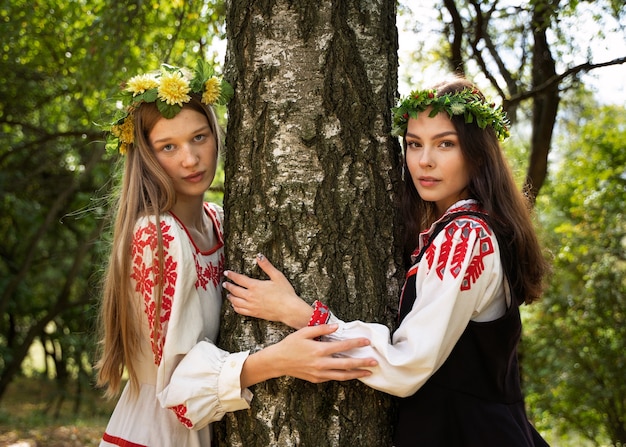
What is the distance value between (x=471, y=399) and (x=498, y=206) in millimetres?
617

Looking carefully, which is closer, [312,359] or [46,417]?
[312,359]


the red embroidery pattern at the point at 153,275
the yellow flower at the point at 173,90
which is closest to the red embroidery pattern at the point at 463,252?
the red embroidery pattern at the point at 153,275

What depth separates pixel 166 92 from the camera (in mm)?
2289

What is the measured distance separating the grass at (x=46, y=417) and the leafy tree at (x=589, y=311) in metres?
5.07

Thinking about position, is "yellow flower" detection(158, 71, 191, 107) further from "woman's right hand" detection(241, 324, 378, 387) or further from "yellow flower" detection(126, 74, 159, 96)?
"woman's right hand" detection(241, 324, 378, 387)

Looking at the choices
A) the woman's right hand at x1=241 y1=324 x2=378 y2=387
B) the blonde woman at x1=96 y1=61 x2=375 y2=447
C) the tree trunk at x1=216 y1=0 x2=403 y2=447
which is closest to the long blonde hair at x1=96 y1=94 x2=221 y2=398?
the blonde woman at x1=96 y1=61 x2=375 y2=447

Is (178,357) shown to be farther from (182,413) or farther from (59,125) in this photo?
(59,125)

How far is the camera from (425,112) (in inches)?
86.0

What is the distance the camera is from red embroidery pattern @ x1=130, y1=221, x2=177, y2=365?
2143mm

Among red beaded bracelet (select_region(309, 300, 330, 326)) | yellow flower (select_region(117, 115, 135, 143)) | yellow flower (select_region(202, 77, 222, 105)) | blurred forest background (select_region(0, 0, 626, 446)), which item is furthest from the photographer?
blurred forest background (select_region(0, 0, 626, 446))

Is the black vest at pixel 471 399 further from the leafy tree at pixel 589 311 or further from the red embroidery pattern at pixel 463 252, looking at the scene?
the leafy tree at pixel 589 311

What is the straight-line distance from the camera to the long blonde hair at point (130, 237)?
2.24 m

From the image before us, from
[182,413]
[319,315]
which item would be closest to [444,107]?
[319,315]

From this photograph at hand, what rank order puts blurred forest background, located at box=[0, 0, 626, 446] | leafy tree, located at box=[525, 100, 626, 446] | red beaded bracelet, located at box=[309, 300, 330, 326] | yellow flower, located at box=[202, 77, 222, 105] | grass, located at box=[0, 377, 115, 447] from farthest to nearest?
leafy tree, located at box=[525, 100, 626, 446] → grass, located at box=[0, 377, 115, 447] → blurred forest background, located at box=[0, 0, 626, 446] → yellow flower, located at box=[202, 77, 222, 105] → red beaded bracelet, located at box=[309, 300, 330, 326]
